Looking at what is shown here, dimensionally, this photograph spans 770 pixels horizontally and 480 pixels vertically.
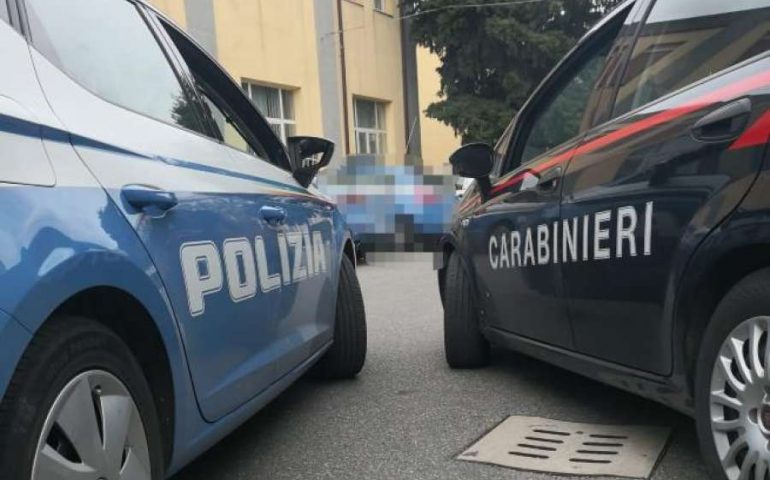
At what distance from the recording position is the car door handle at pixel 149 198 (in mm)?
2008

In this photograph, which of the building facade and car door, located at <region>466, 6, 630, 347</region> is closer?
car door, located at <region>466, 6, 630, 347</region>

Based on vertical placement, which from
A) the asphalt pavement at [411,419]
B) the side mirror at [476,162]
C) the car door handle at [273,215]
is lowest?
the asphalt pavement at [411,419]

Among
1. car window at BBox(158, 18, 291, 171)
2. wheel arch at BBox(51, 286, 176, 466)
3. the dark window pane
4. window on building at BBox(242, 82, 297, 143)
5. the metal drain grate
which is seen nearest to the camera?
wheel arch at BBox(51, 286, 176, 466)

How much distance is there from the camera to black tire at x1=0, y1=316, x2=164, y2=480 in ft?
4.88

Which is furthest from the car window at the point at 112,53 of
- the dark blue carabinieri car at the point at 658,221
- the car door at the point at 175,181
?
the dark blue carabinieri car at the point at 658,221

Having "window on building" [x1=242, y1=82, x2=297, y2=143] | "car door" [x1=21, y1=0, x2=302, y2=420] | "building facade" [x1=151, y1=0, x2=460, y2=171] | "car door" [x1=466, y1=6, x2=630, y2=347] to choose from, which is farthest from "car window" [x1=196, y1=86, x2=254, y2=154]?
"window on building" [x1=242, y1=82, x2=297, y2=143]

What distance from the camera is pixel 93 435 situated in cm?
171

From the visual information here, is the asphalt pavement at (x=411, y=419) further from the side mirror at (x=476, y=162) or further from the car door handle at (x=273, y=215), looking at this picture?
the side mirror at (x=476, y=162)

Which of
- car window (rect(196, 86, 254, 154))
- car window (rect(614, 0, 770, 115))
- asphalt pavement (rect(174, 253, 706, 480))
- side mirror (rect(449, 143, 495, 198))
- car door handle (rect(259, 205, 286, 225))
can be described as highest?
car window (rect(614, 0, 770, 115))

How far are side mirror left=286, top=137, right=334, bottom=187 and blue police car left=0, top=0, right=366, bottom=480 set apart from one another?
41cm

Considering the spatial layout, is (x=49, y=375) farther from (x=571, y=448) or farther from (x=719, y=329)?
(x=571, y=448)

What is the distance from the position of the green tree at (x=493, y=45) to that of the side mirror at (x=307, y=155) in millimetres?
15939

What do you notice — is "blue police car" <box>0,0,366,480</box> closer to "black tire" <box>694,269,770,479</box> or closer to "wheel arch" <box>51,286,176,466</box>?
"wheel arch" <box>51,286,176,466</box>

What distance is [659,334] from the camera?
250cm
